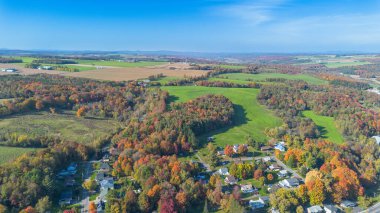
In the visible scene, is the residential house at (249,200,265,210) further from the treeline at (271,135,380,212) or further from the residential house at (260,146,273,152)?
the residential house at (260,146,273,152)

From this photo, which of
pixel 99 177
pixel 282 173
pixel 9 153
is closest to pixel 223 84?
pixel 282 173

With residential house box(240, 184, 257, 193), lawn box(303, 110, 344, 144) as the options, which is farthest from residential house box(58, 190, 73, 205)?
lawn box(303, 110, 344, 144)

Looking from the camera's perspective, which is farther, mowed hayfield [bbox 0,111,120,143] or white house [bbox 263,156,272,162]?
mowed hayfield [bbox 0,111,120,143]

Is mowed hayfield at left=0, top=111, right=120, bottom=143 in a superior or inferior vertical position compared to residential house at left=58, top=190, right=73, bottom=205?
superior

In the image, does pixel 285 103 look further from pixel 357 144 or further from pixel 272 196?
pixel 272 196

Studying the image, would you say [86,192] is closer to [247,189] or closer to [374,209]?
[247,189]

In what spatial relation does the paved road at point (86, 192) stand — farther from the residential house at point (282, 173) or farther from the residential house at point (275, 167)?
the residential house at point (282, 173)

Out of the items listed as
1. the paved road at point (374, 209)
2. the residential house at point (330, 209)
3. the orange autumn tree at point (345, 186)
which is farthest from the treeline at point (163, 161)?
the paved road at point (374, 209)
